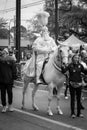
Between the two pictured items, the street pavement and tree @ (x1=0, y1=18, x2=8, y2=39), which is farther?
tree @ (x1=0, y1=18, x2=8, y2=39)

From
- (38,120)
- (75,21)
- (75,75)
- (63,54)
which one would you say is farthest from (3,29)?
(38,120)

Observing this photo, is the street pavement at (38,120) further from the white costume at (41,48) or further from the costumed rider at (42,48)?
the costumed rider at (42,48)

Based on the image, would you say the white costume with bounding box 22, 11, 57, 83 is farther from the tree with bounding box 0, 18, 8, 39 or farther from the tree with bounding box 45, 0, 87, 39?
the tree with bounding box 0, 18, 8, 39

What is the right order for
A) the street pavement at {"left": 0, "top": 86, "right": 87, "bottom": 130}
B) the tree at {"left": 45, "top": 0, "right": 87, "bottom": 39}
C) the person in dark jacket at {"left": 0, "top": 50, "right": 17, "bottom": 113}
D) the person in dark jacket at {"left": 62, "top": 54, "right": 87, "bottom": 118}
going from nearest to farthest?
the street pavement at {"left": 0, "top": 86, "right": 87, "bottom": 130}, the person in dark jacket at {"left": 62, "top": 54, "right": 87, "bottom": 118}, the person in dark jacket at {"left": 0, "top": 50, "right": 17, "bottom": 113}, the tree at {"left": 45, "top": 0, "right": 87, "bottom": 39}

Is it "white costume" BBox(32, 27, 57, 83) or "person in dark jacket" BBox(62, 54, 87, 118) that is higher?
"white costume" BBox(32, 27, 57, 83)

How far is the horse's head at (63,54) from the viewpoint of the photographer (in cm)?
869

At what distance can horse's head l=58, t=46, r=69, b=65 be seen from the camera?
8688 millimetres

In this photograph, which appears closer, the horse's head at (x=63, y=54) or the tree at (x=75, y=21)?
the horse's head at (x=63, y=54)

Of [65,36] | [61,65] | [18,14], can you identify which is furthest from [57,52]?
[65,36]

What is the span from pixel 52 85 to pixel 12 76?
51.0 inches

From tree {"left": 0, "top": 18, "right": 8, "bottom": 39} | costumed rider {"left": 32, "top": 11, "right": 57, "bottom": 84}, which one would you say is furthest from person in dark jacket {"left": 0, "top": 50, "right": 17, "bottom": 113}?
tree {"left": 0, "top": 18, "right": 8, "bottom": 39}

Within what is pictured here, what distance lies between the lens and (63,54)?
8.74 m

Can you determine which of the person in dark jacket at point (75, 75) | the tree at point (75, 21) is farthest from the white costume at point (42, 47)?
the tree at point (75, 21)

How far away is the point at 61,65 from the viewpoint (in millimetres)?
8961
